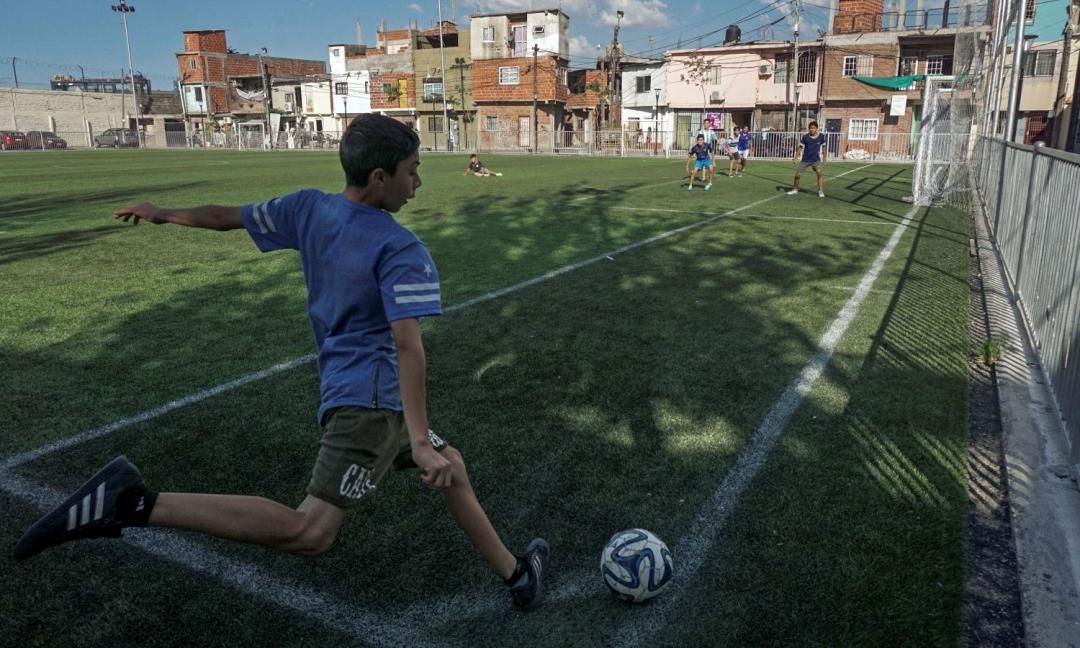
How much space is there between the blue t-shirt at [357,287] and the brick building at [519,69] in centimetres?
5870

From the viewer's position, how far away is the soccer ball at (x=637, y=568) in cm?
302

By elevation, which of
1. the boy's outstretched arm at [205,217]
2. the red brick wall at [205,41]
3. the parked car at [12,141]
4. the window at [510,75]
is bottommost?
the boy's outstretched arm at [205,217]

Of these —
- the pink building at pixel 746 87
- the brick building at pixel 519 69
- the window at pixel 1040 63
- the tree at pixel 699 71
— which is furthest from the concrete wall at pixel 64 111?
the window at pixel 1040 63

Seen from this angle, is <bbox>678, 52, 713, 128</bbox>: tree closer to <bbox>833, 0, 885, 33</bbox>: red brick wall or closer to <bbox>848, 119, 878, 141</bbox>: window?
<bbox>833, 0, 885, 33</bbox>: red brick wall

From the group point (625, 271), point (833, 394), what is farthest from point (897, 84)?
point (833, 394)

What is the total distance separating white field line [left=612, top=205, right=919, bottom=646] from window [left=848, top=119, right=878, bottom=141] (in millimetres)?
48745

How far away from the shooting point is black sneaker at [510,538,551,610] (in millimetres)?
2961

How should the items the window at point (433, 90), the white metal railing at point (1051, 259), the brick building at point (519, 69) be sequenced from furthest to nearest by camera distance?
1. the window at point (433, 90)
2. the brick building at point (519, 69)
3. the white metal railing at point (1051, 259)

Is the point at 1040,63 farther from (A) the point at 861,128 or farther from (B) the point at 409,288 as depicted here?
(B) the point at 409,288

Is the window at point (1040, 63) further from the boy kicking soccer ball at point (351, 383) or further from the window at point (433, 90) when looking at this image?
the boy kicking soccer ball at point (351, 383)

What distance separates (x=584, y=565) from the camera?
3.32 meters

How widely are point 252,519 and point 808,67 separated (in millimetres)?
56006

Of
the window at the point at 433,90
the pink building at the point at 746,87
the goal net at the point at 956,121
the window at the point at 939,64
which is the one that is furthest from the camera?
the window at the point at 433,90

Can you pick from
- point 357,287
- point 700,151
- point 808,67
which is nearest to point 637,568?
point 357,287
